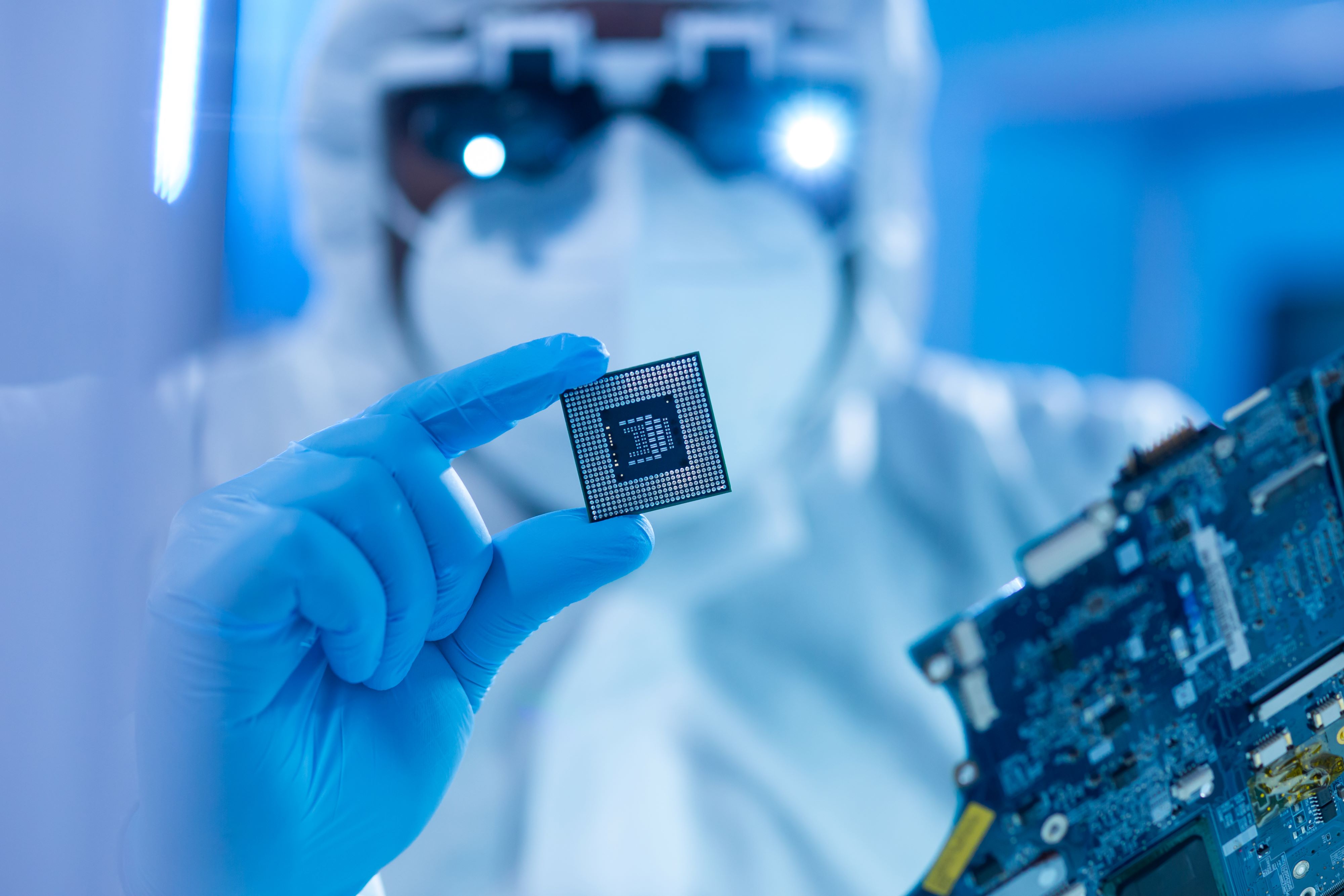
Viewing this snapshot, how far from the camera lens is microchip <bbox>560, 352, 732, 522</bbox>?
538 mm

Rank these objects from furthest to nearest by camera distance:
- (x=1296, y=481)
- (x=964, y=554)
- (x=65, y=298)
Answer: (x=964, y=554) → (x=1296, y=481) → (x=65, y=298)

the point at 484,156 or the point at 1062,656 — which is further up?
the point at 484,156

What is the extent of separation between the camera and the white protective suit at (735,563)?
125cm

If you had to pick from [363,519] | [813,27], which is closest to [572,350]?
[363,519]

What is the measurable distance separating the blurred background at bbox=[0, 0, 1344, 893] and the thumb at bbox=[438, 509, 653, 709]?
213 millimetres

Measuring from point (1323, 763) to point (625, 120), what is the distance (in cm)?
113

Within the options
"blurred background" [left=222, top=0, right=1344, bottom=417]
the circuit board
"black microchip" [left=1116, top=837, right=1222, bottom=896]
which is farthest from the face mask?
"blurred background" [left=222, top=0, right=1344, bottom=417]

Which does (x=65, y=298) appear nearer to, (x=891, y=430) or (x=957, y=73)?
(x=891, y=430)

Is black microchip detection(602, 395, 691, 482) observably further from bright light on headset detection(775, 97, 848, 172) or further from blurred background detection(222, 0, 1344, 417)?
blurred background detection(222, 0, 1344, 417)

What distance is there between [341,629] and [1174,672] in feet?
1.86

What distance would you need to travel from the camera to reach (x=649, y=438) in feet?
1.77

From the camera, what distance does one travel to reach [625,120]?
131cm

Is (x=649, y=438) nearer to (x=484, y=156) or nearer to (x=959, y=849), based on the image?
(x=959, y=849)

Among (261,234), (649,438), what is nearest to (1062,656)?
(649,438)
